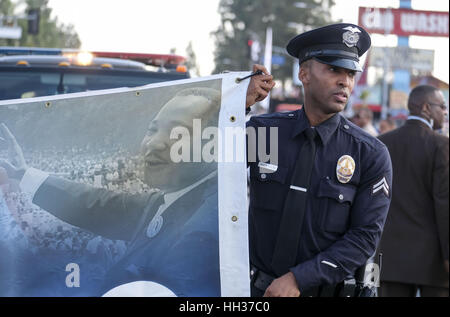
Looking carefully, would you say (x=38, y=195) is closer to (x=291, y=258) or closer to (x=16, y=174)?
(x=16, y=174)

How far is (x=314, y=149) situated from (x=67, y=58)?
2.93 metres

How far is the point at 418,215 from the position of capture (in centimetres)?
635

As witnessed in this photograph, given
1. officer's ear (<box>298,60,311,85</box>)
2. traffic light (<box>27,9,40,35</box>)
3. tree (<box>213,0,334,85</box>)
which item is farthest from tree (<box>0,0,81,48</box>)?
officer's ear (<box>298,60,311,85</box>)

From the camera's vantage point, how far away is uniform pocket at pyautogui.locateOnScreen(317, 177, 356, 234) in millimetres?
3445

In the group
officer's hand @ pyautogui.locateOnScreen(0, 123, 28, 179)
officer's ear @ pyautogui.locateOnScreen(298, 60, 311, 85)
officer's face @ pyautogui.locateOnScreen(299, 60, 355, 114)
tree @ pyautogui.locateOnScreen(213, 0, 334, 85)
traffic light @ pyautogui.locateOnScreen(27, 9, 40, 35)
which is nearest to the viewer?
officer's hand @ pyautogui.locateOnScreen(0, 123, 28, 179)

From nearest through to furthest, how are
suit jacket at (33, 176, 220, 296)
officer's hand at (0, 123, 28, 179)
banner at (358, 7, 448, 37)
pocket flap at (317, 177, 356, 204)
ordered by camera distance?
suit jacket at (33, 176, 220, 296) → officer's hand at (0, 123, 28, 179) → pocket flap at (317, 177, 356, 204) → banner at (358, 7, 448, 37)

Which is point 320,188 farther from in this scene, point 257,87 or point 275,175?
point 257,87

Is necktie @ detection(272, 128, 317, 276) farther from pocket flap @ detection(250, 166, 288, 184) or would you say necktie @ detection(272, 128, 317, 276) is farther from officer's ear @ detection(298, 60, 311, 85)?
officer's ear @ detection(298, 60, 311, 85)

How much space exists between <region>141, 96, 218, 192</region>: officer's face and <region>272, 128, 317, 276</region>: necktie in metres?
0.43

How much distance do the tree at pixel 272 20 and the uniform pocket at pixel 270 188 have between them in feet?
220

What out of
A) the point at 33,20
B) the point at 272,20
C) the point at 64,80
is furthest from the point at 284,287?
the point at 272,20

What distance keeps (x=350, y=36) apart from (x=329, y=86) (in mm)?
274

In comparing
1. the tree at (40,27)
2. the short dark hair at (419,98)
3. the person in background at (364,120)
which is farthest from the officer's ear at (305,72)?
the tree at (40,27)
